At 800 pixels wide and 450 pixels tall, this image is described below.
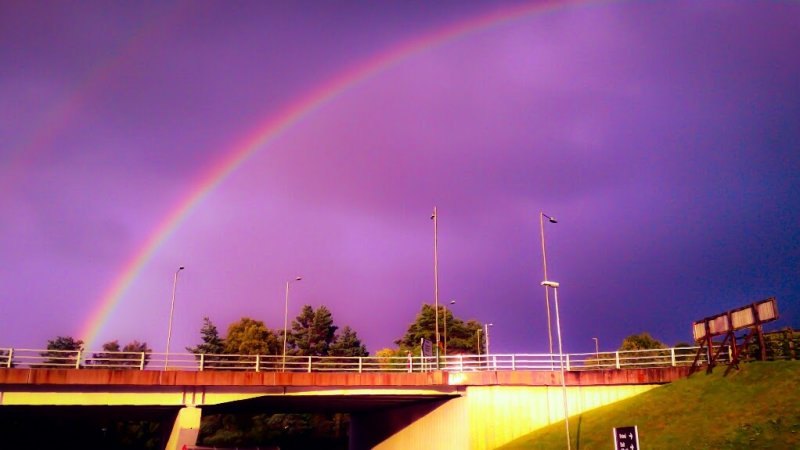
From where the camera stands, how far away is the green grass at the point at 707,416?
92.6ft

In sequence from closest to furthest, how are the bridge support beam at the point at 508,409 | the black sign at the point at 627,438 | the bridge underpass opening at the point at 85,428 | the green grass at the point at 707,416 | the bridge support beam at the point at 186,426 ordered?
the black sign at the point at 627,438 → the green grass at the point at 707,416 → the bridge support beam at the point at 186,426 → the bridge support beam at the point at 508,409 → the bridge underpass opening at the point at 85,428

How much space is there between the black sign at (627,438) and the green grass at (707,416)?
613 cm

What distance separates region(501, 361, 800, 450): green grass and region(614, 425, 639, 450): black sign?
6128mm

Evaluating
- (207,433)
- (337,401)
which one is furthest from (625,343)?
(337,401)

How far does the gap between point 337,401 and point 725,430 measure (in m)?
27.3

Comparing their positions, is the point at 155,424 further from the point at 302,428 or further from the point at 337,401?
the point at 337,401

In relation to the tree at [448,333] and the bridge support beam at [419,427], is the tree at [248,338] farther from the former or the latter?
the bridge support beam at [419,427]

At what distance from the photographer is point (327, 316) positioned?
131500 mm

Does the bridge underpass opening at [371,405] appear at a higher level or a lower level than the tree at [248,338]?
lower

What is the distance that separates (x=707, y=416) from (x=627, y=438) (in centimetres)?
935

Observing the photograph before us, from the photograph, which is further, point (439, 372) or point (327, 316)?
point (327, 316)

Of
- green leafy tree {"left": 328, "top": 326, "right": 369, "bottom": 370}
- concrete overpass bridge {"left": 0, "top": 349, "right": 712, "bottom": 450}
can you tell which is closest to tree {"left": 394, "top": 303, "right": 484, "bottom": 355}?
→ green leafy tree {"left": 328, "top": 326, "right": 369, "bottom": 370}

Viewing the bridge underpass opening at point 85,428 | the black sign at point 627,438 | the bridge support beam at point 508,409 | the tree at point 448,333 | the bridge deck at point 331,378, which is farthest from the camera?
the tree at point 448,333

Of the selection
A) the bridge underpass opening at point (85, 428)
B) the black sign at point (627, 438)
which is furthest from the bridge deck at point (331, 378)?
the black sign at point (627, 438)
